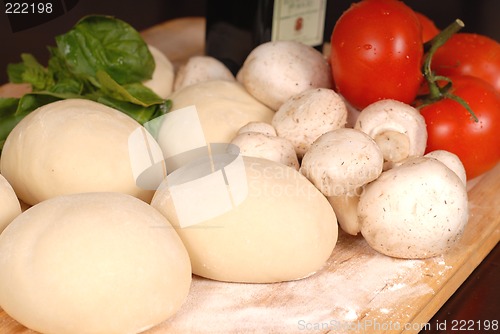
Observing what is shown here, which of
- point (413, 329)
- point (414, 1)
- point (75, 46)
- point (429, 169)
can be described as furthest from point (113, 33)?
point (414, 1)

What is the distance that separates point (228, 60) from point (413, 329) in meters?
0.76

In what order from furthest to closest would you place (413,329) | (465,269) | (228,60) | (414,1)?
(414,1)
(228,60)
(465,269)
(413,329)

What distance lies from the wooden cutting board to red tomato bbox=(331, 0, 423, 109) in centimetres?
23

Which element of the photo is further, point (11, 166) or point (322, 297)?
point (11, 166)

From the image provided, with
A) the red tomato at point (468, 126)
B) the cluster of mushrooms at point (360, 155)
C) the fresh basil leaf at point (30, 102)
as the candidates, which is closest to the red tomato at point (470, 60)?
the red tomato at point (468, 126)

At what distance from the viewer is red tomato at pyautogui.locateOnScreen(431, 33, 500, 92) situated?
126 cm

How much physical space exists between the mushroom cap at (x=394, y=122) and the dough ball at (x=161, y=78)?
409mm

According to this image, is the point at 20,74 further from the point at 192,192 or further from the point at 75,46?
the point at 192,192

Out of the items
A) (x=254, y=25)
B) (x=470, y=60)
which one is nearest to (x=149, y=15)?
(x=254, y=25)

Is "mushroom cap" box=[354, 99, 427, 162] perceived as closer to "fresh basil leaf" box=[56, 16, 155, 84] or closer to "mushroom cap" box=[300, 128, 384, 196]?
"mushroom cap" box=[300, 128, 384, 196]

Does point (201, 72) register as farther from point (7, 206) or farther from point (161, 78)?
point (7, 206)

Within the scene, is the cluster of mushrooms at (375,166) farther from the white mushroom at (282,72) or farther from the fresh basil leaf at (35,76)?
the fresh basil leaf at (35,76)

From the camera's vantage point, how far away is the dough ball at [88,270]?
2.59 feet

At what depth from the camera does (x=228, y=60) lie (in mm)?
1495
